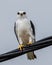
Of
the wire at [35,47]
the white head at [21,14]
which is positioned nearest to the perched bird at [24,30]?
the white head at [21,14]

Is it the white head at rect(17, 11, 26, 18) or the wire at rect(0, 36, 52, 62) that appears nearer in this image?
the wire at rect(0, 36, 52, 62)

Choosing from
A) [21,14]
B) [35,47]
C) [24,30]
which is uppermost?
[35,47]

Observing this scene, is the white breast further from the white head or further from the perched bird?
the white head

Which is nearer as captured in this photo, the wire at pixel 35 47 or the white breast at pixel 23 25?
the wire at pixel 35 47

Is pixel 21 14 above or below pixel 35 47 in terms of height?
below

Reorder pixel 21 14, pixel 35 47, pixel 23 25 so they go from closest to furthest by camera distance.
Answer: pixel 35 47, pixel 23 25, pixel 21 14

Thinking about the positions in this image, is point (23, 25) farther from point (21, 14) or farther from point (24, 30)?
point (21, 14)

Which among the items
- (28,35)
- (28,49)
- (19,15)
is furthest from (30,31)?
(28,49)

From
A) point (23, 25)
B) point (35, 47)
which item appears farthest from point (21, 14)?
point (35, 47)

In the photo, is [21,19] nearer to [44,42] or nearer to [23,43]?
[23,43]

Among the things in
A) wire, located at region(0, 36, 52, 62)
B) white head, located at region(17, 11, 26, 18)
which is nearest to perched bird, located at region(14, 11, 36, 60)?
white head, located at region(17, 11, 26, 18)

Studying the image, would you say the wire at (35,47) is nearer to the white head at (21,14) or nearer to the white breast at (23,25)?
the white breast at (23,25)

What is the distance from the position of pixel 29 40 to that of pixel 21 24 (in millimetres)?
436

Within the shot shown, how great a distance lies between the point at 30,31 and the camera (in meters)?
7.28
